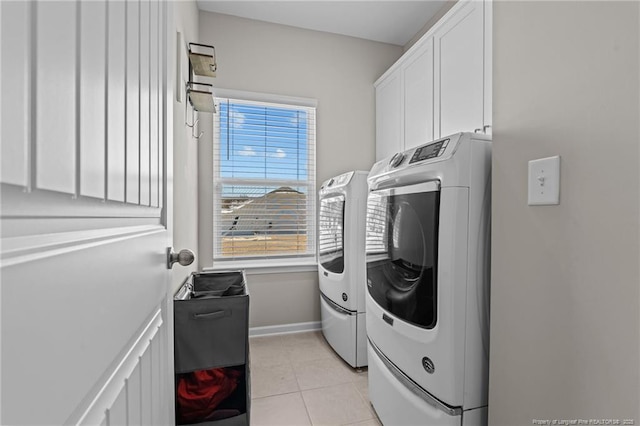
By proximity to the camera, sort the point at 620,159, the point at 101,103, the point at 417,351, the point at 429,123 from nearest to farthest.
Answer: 1. the point at 101,103
2. the point at 620,159
3. the point at 417,351
4. the point at 429,123

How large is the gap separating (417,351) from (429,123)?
165 cm

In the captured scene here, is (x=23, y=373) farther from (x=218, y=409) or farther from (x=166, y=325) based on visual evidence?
(x=218, y=409)

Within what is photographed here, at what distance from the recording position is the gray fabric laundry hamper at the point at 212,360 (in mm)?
1275

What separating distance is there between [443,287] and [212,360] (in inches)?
39.7

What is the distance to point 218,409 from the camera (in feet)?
4.45

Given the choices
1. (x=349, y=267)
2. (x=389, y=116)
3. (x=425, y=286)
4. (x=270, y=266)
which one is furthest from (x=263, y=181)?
(x=425, y=286)

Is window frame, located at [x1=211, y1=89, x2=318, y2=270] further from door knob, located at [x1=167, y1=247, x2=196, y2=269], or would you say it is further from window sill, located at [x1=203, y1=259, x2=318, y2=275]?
door knob, located at [x1=167, y1=247, x2=196, y2=269]

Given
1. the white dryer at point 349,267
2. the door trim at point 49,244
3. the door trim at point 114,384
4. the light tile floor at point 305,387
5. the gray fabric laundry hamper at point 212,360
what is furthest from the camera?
the white dryer at point 349,267

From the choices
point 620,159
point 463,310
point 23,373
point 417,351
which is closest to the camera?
point 23,373

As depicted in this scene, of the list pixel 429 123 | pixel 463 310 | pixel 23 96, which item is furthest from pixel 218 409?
pixel 429 123

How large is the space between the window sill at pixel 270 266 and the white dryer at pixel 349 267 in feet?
1.68

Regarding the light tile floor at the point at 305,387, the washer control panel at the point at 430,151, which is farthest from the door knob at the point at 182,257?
the light tile floor at the point at 305,387

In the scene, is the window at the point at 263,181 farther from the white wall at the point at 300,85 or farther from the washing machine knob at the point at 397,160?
the washing machine knob at the point at 397,160

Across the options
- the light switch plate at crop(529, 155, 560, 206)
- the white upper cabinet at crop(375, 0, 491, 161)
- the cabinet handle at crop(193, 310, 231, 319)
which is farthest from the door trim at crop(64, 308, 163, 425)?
the white upper cabinet at crop(375, 0, 491, 161)
